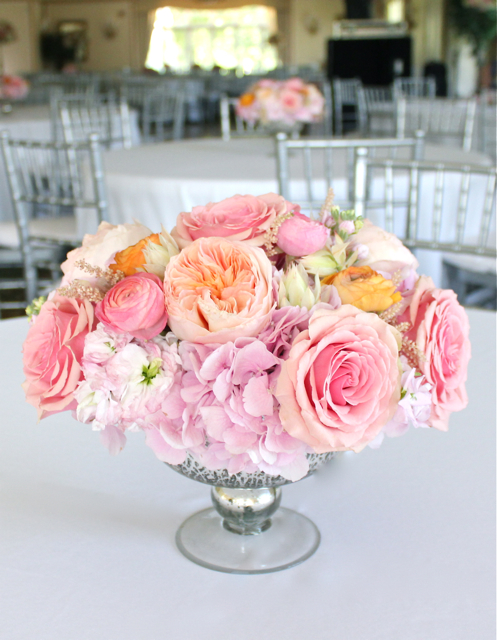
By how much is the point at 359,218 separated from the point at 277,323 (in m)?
0.14

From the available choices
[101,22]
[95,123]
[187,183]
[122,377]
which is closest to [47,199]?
[187,183]

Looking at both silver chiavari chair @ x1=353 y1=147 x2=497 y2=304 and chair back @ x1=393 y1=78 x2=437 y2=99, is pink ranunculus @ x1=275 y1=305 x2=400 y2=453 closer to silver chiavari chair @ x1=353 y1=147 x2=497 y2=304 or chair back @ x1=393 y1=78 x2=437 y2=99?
silver chiavari chair @ x1=353 y1=147 x2=497 y2=304

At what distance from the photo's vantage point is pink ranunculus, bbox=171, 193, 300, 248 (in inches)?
21.3

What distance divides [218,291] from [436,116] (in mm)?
4312

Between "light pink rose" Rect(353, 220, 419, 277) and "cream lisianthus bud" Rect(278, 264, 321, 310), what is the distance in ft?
0.25

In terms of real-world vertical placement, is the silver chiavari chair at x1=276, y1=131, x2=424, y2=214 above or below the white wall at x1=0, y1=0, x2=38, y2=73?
below

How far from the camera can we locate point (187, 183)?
240 centimetres

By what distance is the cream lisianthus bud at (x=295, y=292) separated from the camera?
511mm

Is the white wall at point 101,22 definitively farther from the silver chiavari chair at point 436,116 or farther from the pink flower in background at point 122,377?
the pink flower in background at point 122,377

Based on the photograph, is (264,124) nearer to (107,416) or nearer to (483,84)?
(107,416)

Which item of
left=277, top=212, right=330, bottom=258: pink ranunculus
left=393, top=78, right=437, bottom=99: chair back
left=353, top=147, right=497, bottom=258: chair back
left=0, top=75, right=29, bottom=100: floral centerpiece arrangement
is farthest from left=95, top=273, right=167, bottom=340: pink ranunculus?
left=0, top=75, right=29, bottom=100: floral centerpiece arrangement

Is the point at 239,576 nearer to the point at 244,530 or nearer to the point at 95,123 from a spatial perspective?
the point at 244,530

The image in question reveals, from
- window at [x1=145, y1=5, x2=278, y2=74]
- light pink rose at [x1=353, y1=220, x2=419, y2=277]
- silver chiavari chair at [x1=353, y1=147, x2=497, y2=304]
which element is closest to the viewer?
light pink rose at [x1=353, y1=220, x2=419, y2=277]

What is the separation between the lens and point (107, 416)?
1.63ft
